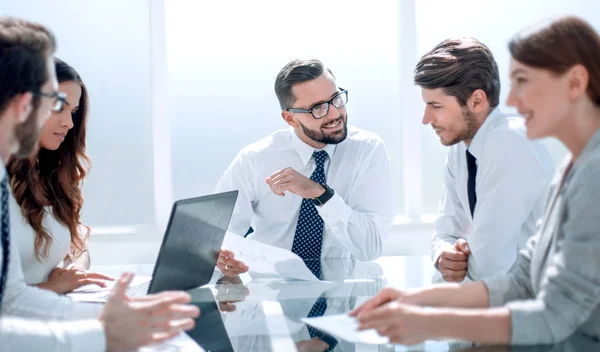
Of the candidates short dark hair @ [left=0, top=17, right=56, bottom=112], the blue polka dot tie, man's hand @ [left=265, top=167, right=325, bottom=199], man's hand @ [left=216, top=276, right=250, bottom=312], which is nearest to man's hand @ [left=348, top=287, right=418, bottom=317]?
man's hand @ [left=216, top=276, right=250, bottom=312]

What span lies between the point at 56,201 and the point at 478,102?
5.22 feet

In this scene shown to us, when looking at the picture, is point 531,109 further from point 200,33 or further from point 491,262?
point 200,33

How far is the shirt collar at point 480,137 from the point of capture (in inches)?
97.0

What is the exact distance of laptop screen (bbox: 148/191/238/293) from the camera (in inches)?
69.6

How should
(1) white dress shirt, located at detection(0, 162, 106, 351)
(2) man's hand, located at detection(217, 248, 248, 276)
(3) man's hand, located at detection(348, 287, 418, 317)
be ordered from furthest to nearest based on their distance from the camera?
(2) man's hand, located at detection(217, 248, 248, 276), (3) man's hand, located at detection(348, 287, 418, 317), (1) white dress shirt, located at detection(0, 162, 106, 351)

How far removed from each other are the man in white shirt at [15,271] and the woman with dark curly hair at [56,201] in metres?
0.63

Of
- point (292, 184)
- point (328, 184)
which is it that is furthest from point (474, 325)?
point (328, 184)

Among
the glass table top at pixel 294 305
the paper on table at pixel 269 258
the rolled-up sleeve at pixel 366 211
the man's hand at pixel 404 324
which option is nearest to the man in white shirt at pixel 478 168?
the glass table top at pixel 294 305

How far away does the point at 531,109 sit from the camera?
145 centimetres

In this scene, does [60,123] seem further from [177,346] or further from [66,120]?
[177,346]

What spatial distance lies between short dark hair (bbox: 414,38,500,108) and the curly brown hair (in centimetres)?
135

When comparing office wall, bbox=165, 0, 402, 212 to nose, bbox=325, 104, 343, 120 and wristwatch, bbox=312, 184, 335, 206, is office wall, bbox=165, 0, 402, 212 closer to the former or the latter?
nose, bbox=325, 104, 343, 120

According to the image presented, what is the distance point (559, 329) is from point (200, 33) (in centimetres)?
489

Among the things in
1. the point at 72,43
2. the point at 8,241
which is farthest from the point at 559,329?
the point at 72,43
